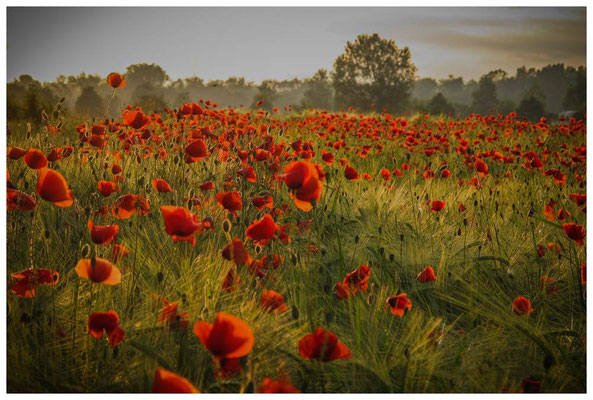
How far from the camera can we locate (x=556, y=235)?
2.22 m

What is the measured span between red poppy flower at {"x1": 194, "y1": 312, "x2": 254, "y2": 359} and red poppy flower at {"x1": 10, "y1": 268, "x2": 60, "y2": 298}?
66 cm

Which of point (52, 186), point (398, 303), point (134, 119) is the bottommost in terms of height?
point (398, 303)

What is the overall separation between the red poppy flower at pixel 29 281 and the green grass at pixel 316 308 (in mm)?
42

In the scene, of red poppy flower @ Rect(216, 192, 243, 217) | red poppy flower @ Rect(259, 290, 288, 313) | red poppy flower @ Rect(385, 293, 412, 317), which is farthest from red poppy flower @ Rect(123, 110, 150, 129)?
red poppy flower @ Rect(385, 293, 412, 317)

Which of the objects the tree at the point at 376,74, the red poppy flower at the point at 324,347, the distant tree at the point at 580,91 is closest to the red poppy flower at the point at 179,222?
the red poppy flower at the point at 324,347

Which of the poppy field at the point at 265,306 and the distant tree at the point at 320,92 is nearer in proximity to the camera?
the poppy field at the point at 265,306

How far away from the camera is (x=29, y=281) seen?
1157 millimetres

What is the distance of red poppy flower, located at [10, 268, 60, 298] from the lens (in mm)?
1154

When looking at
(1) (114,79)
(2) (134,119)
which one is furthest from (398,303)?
(1) (114,79)

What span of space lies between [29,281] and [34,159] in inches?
17.0

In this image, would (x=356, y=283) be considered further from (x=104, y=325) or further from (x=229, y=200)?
(x=104, y=325)

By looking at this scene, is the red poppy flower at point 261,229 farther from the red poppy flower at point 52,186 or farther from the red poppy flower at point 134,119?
the red poppy flower at point 134,119

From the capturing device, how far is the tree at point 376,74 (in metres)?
24.4
